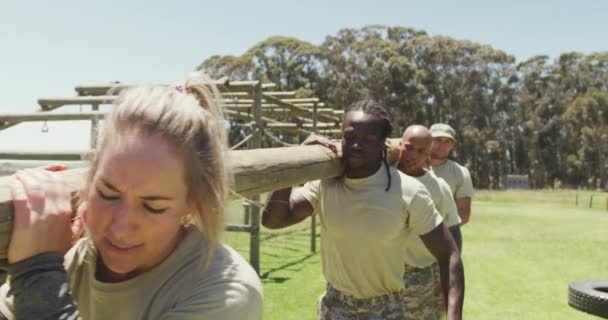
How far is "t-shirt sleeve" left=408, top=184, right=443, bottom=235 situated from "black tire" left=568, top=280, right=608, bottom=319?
97.3 inches

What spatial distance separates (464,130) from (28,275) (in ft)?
150

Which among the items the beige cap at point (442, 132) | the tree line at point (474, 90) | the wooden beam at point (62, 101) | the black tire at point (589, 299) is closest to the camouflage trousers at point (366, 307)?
the black tire at point (589, 299)

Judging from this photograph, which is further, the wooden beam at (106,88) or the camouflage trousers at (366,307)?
the wooden beam at (106,88)

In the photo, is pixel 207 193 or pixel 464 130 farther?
pixel 464 130

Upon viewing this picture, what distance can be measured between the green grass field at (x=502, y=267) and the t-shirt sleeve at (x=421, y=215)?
891mm

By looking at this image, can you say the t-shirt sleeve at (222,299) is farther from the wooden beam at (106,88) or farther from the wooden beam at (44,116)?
the wooden beam at (106,88)

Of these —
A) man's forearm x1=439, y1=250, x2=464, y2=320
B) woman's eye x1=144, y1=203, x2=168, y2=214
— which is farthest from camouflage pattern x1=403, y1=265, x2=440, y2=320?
woman's eye x1=144, y1=203, x2=168, y2=214

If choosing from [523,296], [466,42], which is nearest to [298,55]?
[466,42]

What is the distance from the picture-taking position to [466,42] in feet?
149

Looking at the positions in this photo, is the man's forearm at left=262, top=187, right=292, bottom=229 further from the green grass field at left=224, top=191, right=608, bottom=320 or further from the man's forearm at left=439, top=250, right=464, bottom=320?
the man's forearm at left=439, top=250, right=464, bottom=320

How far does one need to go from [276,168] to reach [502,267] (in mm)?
9044

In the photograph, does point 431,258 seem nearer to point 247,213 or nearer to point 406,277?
point 406,277

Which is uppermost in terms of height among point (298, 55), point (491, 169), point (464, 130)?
point (298, 55)

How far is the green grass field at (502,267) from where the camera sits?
773cm
